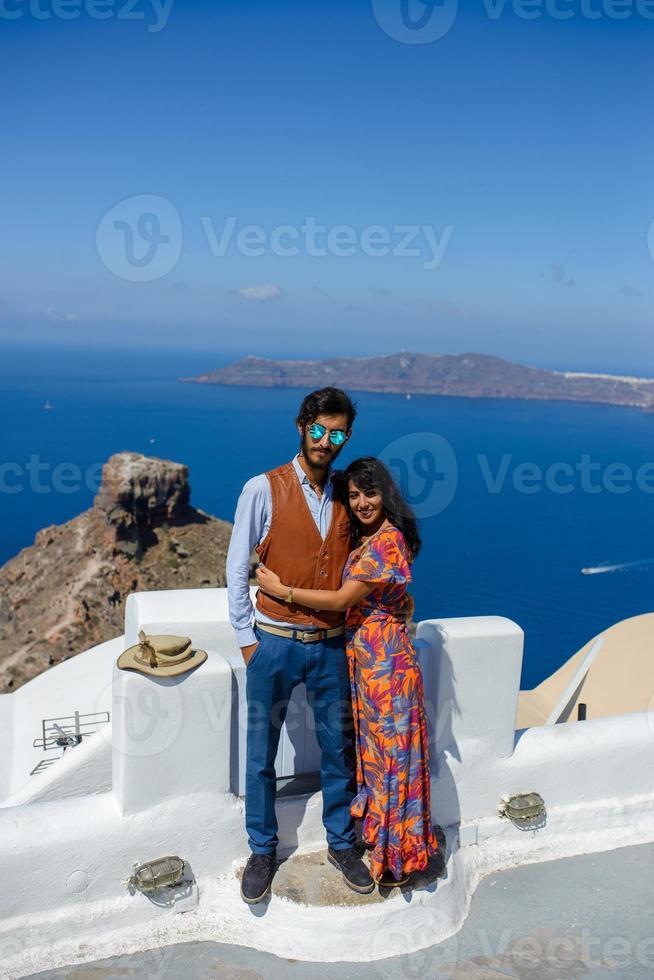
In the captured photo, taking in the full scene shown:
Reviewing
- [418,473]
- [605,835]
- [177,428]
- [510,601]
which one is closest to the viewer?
[605,835]

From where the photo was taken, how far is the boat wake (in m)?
59.0

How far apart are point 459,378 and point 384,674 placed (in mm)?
129111

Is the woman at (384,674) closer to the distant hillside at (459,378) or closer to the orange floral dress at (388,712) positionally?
the orange floral dress at (388,712)

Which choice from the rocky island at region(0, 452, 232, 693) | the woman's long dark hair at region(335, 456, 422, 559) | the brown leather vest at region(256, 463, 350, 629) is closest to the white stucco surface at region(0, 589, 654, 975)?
the brown leather vest at region(256, 463, 350, 629)

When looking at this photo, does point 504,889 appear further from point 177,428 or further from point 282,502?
point 177,428

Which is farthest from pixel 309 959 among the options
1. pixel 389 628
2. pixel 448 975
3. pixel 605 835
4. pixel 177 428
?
pixel 177 428

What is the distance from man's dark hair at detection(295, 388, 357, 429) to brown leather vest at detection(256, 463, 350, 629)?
0.62ft

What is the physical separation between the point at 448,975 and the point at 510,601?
51.6 meters

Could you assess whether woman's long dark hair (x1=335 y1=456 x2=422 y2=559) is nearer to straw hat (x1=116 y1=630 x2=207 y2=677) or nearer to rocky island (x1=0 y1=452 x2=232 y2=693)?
straw hat (x1=116 y1=630 x2=207 y2=677)

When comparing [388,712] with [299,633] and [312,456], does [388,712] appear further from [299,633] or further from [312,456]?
[312,456]

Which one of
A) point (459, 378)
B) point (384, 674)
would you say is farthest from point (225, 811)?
point (459, 378)

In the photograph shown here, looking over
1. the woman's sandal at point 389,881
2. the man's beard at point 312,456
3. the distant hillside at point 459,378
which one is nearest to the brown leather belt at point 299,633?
the man's beard at point 312,456

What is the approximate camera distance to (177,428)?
105750 mm

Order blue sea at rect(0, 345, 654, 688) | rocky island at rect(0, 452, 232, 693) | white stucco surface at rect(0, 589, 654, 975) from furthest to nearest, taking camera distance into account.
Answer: blue sea at rect(0, 345, 654, 688), rocky island at rect(0, 452, 232, 693), white stucco surface at rect(0, 589, 654, 975)
